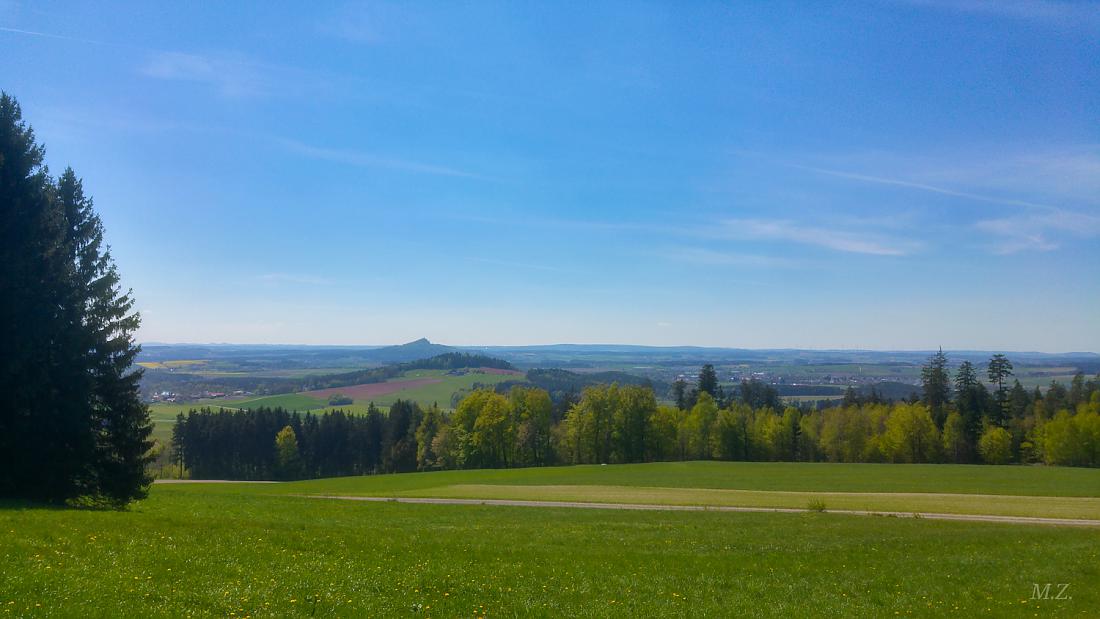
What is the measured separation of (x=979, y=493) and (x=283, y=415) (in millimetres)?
94476

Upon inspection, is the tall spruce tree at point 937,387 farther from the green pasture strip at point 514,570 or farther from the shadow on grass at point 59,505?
the shadow on grass at point 59,505

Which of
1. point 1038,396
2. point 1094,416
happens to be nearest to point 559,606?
point 1094,416

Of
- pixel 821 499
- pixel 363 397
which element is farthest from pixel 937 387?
pixel 363 397

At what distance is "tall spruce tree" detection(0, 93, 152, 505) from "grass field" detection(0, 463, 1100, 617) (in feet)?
13.3

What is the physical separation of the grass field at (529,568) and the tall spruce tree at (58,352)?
4.05 meters

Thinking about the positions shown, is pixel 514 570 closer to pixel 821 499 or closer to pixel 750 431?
pixel 821 499

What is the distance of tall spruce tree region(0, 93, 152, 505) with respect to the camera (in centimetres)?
2030

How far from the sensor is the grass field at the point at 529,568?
10586 mm

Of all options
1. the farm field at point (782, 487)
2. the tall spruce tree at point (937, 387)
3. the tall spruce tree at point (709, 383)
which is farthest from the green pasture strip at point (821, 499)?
the tall spruce tree at point (709, 383)

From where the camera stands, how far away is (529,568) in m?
14.0

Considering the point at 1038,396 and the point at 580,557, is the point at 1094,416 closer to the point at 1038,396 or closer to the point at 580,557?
the point at 1038,396

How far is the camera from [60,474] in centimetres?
2083

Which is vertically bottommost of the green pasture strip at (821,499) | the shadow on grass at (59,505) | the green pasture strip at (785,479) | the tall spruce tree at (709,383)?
the green pasture strip at (785,479)

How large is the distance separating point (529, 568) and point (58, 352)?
792 inches
